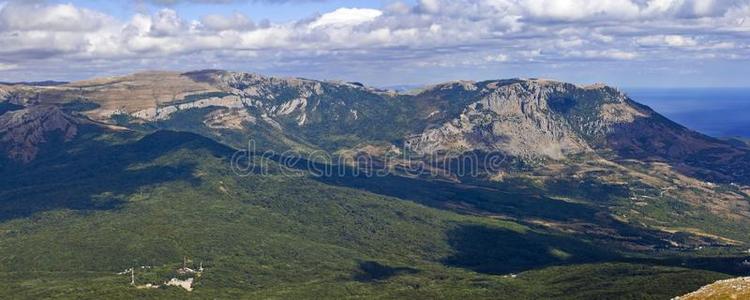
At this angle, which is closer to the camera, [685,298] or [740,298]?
[740,298]
